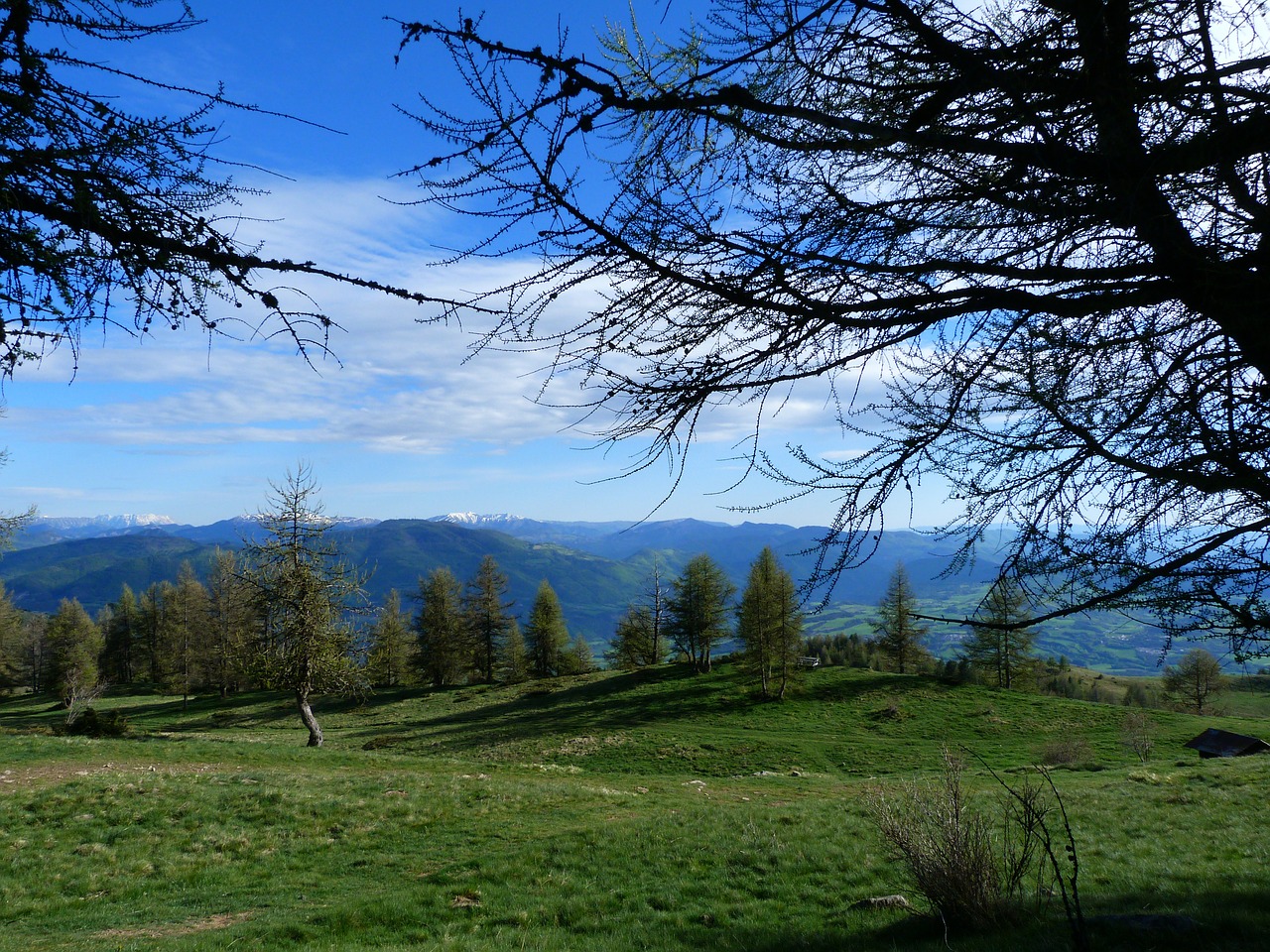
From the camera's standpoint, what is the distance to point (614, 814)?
14.4m

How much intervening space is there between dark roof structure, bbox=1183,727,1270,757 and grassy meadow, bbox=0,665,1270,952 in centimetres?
582

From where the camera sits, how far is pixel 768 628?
41844 millimetres

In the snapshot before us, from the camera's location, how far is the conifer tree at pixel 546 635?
57562mm

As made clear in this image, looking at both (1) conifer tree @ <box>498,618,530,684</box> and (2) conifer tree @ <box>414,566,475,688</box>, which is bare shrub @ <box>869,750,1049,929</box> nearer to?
(1) conifer tree @ <box>498,618,530,684</box>

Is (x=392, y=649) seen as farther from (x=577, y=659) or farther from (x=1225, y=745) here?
(x=1225, y=745)

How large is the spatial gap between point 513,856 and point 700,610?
1661 inches

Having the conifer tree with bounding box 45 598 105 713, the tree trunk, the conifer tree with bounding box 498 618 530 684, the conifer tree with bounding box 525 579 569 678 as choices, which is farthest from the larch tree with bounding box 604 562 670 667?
the conifer tree with bounding box 45 598 105 713

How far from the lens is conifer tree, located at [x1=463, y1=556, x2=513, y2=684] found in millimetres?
57844

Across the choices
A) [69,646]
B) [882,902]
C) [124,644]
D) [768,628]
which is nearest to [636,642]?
[768,628]

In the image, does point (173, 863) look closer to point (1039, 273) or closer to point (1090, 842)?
point (1039, 273)

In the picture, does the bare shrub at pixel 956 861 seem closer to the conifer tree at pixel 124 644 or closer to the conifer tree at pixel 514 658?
the conifer tree at pixel 514 658

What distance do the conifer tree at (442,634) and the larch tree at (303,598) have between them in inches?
1133

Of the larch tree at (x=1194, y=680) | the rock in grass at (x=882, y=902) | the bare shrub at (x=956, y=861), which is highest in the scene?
the bare shrub at (x=956, y=861)

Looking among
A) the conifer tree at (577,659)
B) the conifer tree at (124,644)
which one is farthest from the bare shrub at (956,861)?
the conifer tree at (124,644)
